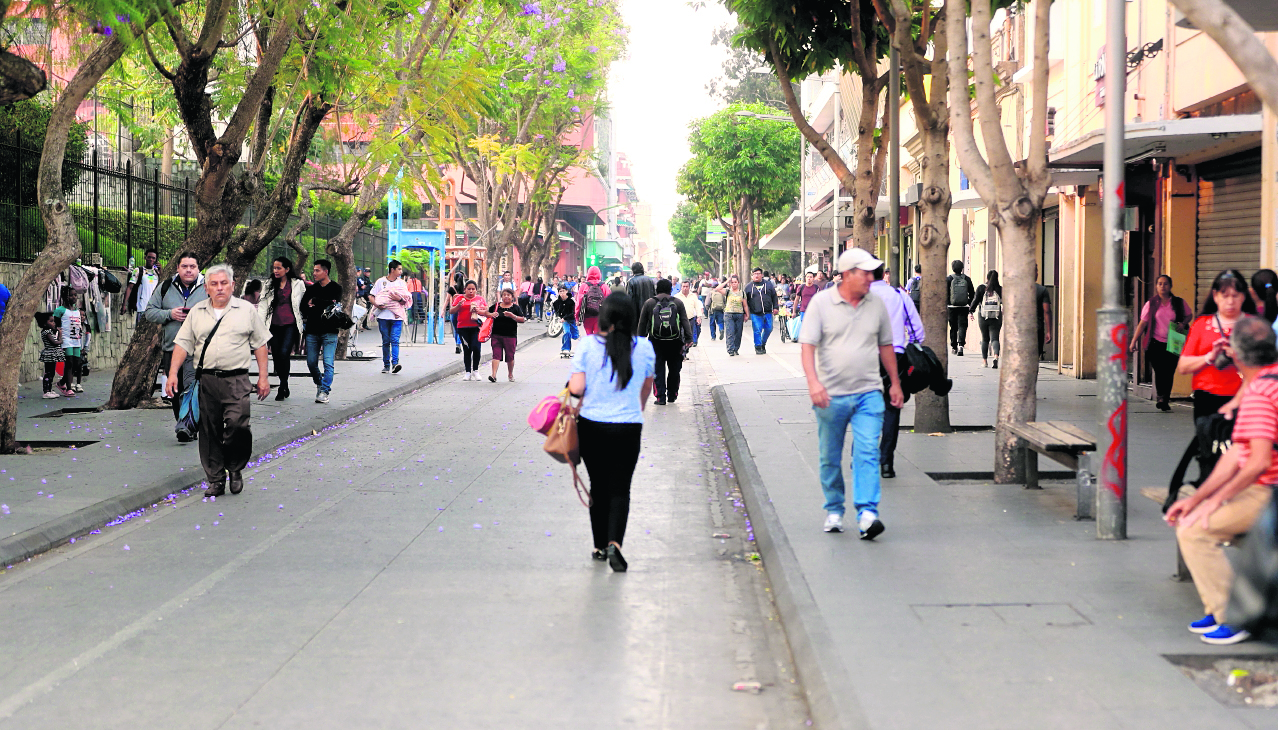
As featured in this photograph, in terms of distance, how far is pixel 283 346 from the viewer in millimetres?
17203

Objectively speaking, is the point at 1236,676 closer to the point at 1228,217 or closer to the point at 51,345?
the point at 1228,217

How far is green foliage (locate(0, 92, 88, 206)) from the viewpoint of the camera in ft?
65.3

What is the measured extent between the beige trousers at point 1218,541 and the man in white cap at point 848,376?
2.41 m

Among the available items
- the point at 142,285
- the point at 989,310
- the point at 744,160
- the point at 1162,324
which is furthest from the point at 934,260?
the point at 744,160

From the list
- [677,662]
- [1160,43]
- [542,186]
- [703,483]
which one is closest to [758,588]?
[677,662]

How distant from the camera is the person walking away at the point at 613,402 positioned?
24.2ft

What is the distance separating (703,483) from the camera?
1109 cm

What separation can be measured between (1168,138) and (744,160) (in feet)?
160

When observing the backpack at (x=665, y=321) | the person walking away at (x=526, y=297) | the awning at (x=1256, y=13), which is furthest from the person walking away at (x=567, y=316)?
the person walking away at (x=526, y=297)

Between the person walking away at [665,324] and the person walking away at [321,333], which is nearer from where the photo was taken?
the person walking away at [665,324]

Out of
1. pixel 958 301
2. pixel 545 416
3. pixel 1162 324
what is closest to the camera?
pixel 545 416

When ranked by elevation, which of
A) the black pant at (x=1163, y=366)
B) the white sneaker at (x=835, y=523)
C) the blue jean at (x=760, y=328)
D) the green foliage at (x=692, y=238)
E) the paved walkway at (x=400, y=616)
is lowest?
the paved walkway at (x=400, y=616)

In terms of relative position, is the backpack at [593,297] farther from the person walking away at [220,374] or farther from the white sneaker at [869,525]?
the white sneaker at [869,525]

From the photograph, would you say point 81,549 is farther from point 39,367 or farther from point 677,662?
point 39,367
